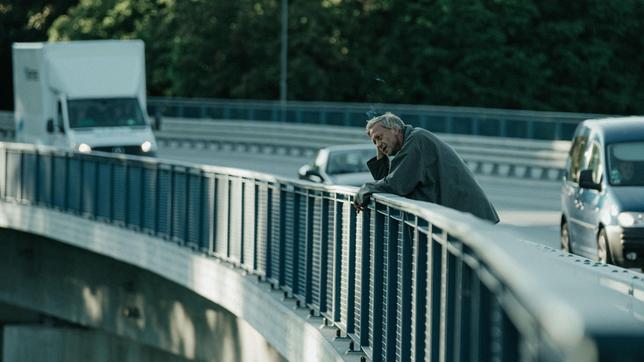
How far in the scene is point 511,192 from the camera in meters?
31.4

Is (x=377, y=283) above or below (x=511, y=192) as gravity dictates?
above

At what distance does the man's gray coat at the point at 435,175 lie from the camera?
805cm

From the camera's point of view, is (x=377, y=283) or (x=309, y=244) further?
(x=309, y=244)

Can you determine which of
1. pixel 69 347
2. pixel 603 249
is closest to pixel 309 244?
pixel 603 249

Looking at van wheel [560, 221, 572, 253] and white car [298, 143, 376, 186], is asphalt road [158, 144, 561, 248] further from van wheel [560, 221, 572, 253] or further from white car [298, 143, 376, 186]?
white car [298, 143, 376, 186]

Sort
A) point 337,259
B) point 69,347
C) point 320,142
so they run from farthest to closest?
point 320,142, point 69,347, point 337,259

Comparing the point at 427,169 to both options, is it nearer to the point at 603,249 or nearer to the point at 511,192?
the point at 603,249

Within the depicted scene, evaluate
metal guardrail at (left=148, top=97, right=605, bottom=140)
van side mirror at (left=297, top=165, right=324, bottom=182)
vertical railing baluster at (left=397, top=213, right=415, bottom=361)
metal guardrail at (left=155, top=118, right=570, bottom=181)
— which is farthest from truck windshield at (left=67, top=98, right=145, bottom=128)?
vertical railing baluster at (left=397, top=213, right=415, bottom=361)

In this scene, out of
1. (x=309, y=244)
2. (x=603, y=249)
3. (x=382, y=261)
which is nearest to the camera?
(x=382, y=261)

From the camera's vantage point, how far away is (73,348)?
24297 millimetres

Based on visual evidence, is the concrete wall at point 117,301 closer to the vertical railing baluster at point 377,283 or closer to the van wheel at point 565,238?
the van wheel at point 565,238

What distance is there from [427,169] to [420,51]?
54839mm

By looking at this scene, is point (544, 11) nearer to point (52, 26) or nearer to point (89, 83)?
point (52, 26)

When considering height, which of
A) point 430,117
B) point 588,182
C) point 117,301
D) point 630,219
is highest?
point 588,182
